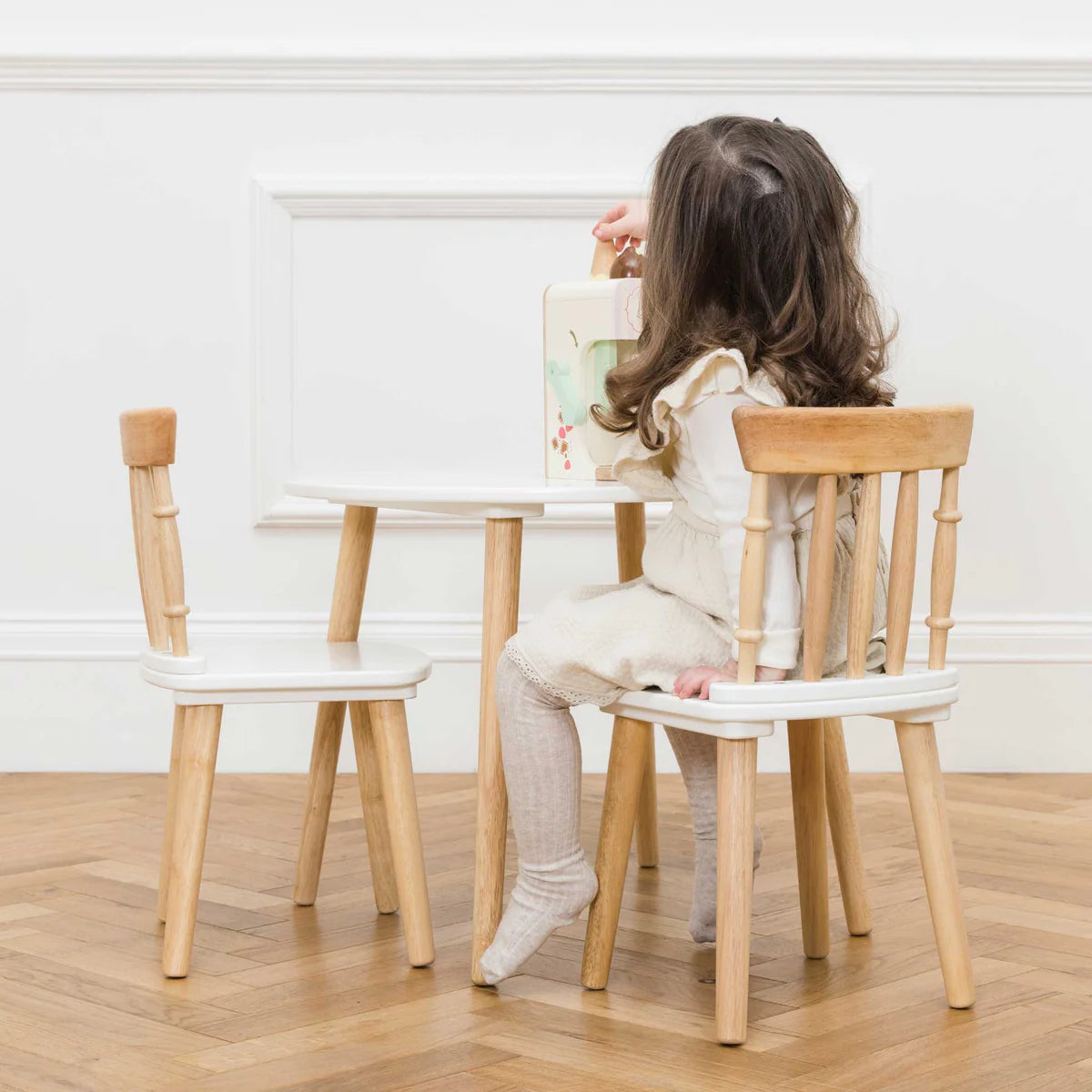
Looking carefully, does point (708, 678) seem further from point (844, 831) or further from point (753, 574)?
point (844, 831)

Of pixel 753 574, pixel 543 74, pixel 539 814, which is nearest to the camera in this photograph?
pixel 753 574

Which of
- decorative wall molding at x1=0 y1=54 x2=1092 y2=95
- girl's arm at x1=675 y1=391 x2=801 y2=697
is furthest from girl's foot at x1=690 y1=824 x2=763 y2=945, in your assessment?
decorative wall molding at x1=0 y1=54 x2=1092 y2=95

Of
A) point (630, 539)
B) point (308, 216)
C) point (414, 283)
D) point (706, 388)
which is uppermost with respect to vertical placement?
point (308, 216)

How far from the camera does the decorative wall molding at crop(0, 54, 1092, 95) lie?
2.76 m

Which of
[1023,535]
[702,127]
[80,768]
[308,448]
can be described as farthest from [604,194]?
[80,768]

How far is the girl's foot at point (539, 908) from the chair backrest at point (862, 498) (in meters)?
0.33

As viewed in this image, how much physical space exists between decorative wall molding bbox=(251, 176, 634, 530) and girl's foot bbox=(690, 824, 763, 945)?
103cm

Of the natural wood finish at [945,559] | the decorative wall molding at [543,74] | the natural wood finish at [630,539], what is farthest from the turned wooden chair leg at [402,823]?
the decorative wall molding at [543,74]

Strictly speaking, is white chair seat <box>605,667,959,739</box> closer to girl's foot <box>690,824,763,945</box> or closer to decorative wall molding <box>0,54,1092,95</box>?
girl's foot <box>690,824,763,945</box>

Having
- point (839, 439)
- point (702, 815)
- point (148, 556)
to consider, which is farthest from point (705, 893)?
point (148, 556)

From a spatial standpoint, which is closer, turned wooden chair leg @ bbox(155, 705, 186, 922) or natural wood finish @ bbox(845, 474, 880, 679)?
natural wood finish @ bbox(845, 474, 880, 679)

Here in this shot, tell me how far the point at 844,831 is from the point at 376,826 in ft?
1.88

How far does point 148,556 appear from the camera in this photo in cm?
176

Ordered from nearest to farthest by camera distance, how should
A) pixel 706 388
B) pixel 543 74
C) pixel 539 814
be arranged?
pixel 706 388 < pixel 539 814 < pixel 543 74
